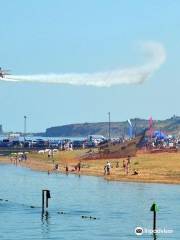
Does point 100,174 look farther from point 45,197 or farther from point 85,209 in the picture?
point 85,209

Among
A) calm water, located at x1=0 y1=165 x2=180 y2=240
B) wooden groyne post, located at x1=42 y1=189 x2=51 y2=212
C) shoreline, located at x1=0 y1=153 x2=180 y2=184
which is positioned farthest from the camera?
shoreline, located at x1=0 y1=153 x2=180 y2=184

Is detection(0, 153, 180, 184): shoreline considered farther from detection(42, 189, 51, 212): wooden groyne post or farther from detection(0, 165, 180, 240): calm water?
detection(42, 189, 51, 212): wooden groyne post

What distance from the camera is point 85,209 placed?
262 ft

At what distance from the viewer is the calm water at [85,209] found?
6544 cm

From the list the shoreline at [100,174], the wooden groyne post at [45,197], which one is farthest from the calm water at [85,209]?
the shoreline at [100,174]

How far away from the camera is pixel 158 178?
355ft

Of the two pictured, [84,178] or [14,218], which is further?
[84,178]

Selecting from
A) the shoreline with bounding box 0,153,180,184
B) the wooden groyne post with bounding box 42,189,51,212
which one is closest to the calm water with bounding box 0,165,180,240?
the wooden groyne post with bounding box 42,189,51,212

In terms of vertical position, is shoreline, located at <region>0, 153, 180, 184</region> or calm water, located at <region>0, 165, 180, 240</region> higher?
shoreline, located at <region>0, 153, 180, 184</region>

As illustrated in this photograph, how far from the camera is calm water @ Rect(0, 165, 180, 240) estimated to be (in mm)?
65438

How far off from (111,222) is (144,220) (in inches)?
126

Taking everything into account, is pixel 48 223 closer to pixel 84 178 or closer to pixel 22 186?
pixel 22 186

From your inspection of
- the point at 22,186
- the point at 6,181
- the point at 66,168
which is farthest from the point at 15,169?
the point at 22,186

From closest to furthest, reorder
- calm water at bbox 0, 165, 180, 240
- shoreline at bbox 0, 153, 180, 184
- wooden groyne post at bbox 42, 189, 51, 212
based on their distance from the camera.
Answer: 1. calm water at bbox 0, 165, 180, 240
2. wooden groyne post at bbox 42, 189, 51, 212
3. shoreline at bbox 0, 153, 180, 184
